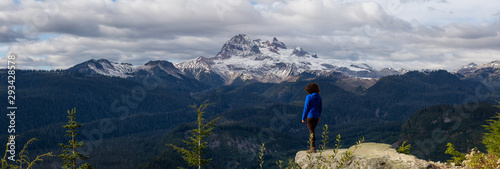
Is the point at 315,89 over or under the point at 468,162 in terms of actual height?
over

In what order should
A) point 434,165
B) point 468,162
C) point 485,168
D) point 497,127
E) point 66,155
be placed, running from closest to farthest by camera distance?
1. point 485,168
2. point 468,162
3. point 434,165
4. point 497,127
5. point 66,155

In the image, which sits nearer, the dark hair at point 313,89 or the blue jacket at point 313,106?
the blue jacket at point 313,106

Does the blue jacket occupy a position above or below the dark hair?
below

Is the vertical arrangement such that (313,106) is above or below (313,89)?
below

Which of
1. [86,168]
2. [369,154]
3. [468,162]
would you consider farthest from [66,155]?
[468,162]

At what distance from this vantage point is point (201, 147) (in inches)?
845

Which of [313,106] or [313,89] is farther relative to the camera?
[313,89]

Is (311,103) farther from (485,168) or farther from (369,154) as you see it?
(485,168)

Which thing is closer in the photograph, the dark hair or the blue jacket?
the blue jacket

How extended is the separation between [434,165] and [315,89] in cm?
785

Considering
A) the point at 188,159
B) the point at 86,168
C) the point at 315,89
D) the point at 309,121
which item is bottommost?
the point at 86,168

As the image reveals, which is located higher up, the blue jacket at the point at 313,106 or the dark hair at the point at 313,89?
the dark hair at the point at 313,89

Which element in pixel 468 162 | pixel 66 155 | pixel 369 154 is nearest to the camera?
pixel 468 162

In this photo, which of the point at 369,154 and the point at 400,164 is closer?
the point at 400,164
